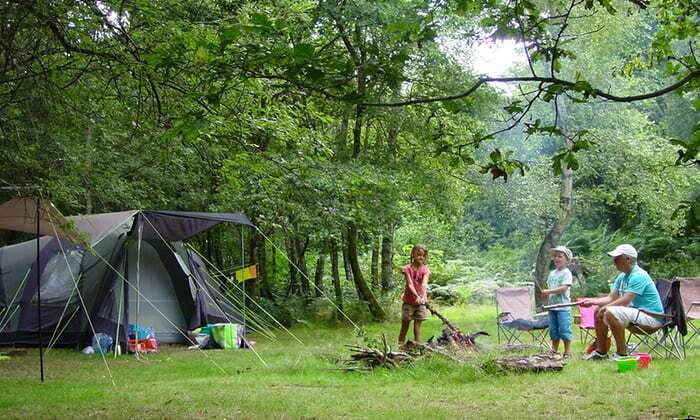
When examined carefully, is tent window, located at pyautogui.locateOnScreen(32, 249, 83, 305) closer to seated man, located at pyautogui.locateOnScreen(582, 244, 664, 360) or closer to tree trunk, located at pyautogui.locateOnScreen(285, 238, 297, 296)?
tree trunk, located at pyautogui.locateOnScreen(285, 238, 297, 296)

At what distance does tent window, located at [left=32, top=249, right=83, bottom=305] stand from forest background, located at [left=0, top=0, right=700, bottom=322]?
2.90 ft

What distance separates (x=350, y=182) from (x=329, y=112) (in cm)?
219

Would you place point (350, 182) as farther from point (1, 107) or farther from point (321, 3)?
point (1, 107)

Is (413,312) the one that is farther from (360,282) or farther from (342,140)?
(360,282)

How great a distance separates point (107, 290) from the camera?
368 inches

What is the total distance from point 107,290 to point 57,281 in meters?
0.87

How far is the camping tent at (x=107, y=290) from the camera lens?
9320 mm

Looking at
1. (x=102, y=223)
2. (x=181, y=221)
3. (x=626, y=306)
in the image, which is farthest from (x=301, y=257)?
(x=626, y=306)

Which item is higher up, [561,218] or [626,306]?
[561,218]

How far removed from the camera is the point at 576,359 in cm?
668

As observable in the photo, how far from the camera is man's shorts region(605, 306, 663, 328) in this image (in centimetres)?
612

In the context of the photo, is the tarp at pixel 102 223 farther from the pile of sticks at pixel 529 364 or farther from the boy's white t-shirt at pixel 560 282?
the boy's white t-shirt at pixel 560 282

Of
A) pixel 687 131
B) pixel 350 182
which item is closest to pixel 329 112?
pixel 350 182

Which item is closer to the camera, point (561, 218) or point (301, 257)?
point (561, 218)
